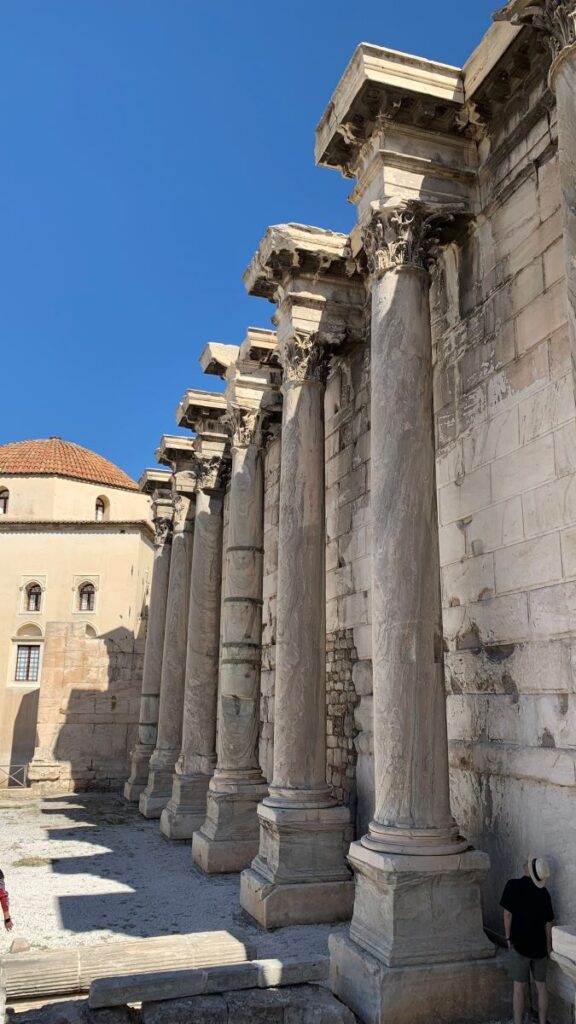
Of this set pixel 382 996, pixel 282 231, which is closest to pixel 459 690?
pixel 382 996

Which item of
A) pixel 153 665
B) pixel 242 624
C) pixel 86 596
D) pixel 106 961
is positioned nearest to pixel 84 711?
pixel 153 665

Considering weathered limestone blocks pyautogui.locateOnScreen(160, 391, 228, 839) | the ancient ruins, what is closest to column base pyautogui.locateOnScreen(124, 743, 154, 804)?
weathered limestone blocks pyautogui.locateOnScreen(160, 391, 228, 839)

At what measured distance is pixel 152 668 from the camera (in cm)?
1566

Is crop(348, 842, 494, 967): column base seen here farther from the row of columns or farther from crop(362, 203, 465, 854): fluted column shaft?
crop(362, 203, 465, 854): fluted column shaft

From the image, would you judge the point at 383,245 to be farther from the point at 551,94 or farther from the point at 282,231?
the point at 282,231

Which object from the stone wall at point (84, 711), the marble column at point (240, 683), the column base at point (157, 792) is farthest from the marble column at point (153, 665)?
the marble column at point (240, 683)

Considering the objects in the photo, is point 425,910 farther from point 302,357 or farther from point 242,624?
point 242,624

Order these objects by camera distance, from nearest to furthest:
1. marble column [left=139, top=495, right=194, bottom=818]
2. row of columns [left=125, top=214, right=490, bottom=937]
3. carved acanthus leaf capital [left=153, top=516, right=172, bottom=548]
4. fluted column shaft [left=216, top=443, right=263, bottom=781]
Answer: row of columns [left=125, top=214, right=490, bottom=937]
fluted column shaft [left=216, top=443, right=263, bottom=781]
marble column [left=139, top=495, right=194, bottom=818]
carved acanthus leaf capital [left=153, top=516, right=172, bottom=548]

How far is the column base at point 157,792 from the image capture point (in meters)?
13.1

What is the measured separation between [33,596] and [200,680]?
1567cm

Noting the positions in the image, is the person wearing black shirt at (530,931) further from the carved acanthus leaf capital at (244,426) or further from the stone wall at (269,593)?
the carved acanthus leaf capital at (244,426)

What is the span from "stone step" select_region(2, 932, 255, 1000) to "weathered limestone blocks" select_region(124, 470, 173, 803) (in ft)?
34.4

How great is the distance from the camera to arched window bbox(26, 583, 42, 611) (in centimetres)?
2570

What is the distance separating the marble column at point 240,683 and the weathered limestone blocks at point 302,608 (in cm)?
179
